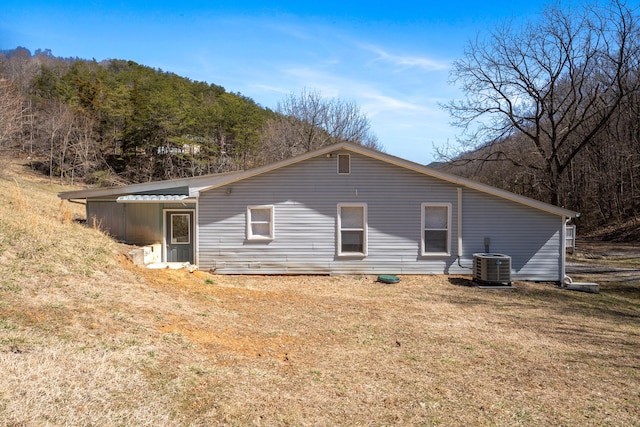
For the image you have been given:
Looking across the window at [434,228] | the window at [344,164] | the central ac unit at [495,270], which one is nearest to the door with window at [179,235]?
the window at [344,164]

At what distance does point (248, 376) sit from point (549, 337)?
5.69 m

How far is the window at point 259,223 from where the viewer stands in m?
12.6

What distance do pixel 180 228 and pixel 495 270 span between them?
9.25 m

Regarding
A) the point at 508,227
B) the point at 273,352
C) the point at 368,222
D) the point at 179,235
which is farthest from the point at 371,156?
the point at 273,352

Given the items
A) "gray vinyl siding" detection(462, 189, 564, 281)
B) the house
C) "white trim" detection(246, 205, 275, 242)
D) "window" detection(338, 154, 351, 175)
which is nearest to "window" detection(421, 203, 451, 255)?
the house

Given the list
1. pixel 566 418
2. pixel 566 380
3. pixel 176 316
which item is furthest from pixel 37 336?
pixel 566 380

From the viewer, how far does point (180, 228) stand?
13.1 m

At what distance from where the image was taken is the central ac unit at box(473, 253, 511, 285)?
11.7 meters

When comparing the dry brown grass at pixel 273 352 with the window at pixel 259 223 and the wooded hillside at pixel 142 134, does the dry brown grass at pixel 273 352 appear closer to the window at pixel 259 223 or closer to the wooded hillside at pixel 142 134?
the window at pixel 259 223

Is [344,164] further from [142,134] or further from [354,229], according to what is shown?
[142,134]

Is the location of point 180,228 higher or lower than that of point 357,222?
lower

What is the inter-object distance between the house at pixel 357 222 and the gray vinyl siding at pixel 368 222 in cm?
3

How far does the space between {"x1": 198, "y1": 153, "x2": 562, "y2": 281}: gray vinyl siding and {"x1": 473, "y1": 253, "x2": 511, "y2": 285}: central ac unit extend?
864 mm

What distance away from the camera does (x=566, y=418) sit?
467cm
